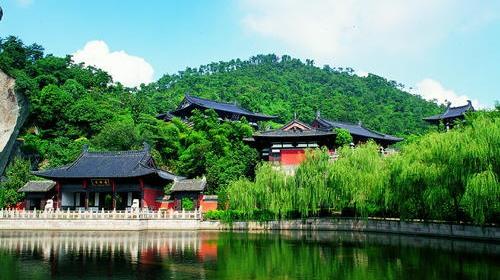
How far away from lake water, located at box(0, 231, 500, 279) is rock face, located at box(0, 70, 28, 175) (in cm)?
1466

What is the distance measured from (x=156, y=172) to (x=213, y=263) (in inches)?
689

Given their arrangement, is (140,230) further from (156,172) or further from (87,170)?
(87,170)

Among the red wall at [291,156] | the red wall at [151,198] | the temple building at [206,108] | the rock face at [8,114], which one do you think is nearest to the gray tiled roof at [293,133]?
the red wall at [291,156]

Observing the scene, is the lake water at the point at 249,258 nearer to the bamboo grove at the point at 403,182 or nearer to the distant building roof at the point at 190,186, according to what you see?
the bamboo grove at the point at 403,182

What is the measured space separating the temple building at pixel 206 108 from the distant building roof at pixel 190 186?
21111 mm

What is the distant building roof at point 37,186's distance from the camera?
32.9 m

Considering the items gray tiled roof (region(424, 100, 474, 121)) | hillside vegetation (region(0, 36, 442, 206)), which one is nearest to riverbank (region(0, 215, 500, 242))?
hillside vegetation (region(0, 36, 442, 206))

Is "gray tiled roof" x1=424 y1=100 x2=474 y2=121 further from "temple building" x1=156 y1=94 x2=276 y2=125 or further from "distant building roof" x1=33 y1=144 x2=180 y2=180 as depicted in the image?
"distant building roof" x1=33 y1=144 x2=180 y2=180

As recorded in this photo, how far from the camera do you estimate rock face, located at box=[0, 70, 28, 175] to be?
116ft

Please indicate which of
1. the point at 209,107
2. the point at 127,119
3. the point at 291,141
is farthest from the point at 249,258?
the point at 209,107

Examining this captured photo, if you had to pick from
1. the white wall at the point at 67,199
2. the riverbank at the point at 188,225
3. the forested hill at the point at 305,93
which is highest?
the forested hill at the point at 305,93

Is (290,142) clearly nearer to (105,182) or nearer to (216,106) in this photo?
(105,182)

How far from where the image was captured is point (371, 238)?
Result: 75.8 feet

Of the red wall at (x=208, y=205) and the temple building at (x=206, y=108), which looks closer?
the red wall at (x=208, y=205)
